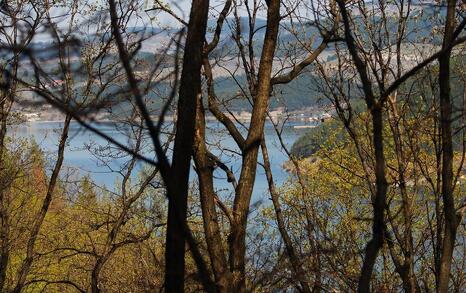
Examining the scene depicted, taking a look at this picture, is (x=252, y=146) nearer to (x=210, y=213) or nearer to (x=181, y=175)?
(x=210, y=213)

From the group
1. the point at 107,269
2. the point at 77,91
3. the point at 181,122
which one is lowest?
the point at 181,122

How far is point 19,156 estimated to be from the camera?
552 inches

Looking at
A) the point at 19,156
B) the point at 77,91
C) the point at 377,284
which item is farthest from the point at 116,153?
the point at 19,156

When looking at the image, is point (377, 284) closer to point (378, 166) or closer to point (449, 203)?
point (449, 203)

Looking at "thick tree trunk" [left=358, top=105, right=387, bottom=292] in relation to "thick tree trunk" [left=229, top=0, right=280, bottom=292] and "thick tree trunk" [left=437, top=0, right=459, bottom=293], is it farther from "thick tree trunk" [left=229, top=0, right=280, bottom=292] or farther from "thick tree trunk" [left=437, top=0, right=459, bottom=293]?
"thick tree trunk" [left=229, top=0, right=280, bottom=292]

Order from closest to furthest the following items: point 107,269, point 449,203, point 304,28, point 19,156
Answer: point 449,203 → point 304,28 → point 19,156 → point 107,269

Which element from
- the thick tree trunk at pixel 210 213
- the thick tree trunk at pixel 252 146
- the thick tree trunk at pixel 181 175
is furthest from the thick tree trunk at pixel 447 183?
the thick tree trunk at pixel 181 175

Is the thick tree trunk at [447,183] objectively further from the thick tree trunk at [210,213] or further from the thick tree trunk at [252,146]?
the thick tree trunk at [210,213]

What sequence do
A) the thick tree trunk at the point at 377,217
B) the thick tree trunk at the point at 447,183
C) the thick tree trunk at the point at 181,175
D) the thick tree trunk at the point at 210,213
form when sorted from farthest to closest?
the thick tree trunk at the point at 210,213, the thick tree trunk at the point at 447,183, the thick tree trunk at the point at 377,217, the thick tree trunk at the point at 181,175

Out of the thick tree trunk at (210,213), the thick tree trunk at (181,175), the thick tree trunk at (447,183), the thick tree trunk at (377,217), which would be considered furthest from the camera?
the thick tree trunk at (210,213)

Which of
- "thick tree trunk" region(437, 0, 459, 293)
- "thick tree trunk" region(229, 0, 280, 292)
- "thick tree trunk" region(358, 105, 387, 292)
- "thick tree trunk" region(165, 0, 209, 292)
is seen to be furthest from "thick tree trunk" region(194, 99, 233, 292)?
"thick tree trunk" region(165, 0, 209, 292)

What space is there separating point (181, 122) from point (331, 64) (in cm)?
791

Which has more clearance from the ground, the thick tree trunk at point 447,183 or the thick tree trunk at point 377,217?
the thick tree trunk at point 447,183

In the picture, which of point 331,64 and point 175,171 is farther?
point 331,64
